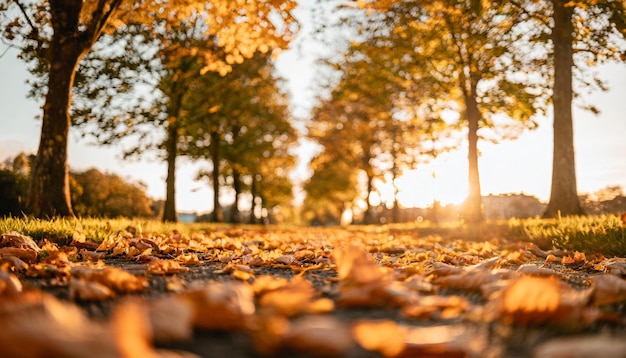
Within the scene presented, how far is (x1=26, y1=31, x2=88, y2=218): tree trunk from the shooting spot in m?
6.27

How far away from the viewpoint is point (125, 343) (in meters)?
0.85

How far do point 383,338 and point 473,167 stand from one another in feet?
38.0

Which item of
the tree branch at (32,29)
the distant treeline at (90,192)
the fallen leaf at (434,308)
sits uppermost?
the tree branch at (32,29)

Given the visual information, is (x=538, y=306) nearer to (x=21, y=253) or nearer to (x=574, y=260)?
(x=574, y=260)

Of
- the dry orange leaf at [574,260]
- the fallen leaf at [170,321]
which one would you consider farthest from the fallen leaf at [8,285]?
the dry orange leaf at [574,260]

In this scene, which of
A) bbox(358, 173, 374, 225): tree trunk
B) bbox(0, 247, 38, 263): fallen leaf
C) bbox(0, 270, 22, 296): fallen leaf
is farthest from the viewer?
bbox(358, 173, 374, 225): tree trunk

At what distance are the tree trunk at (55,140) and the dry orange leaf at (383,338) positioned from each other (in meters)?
6.36

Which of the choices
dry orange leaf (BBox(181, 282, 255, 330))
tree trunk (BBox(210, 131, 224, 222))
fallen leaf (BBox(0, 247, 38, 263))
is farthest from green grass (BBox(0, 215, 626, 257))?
tree trunk (BBox(210, 131, 224, 222))

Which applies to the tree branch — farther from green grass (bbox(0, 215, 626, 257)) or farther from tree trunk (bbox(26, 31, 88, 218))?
green grass (bbox(0, 215, 626, 257))

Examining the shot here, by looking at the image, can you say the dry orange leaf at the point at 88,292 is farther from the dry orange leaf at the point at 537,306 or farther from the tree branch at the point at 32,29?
the tree branch at the point at 32,29

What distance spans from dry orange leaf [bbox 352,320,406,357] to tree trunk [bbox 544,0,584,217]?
32.9ft

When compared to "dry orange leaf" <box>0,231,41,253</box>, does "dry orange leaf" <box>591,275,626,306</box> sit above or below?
below

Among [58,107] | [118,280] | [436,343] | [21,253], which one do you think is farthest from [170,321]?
[58,107]

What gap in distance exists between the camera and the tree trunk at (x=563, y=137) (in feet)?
31.7
